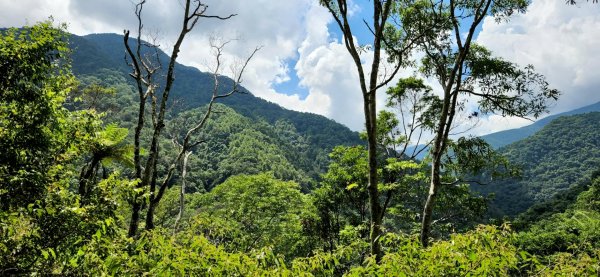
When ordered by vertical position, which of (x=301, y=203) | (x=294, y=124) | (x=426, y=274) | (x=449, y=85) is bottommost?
(x=301, y=203)

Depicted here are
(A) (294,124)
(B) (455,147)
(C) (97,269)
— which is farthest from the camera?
(A) (294,124)

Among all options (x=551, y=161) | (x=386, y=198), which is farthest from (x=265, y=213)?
(x=551, y=161)

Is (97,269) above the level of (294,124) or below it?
below

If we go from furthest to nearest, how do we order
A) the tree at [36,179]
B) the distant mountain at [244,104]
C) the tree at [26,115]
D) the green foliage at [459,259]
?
the distant mountain at [244,104]
the tree at [26,115]
the tree at [36,179]
the green foliage at [459,259]

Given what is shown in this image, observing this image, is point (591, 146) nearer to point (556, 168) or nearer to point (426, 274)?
point (556, 168)

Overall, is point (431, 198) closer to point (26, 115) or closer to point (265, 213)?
point (26, 115)

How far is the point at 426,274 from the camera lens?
11.6 feet

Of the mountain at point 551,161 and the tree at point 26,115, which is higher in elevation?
the tree at point 26,115

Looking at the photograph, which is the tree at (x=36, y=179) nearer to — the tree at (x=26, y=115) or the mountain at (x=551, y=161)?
the tree at (x=26, y=115)

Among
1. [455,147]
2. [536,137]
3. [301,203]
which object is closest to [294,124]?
[536,137]

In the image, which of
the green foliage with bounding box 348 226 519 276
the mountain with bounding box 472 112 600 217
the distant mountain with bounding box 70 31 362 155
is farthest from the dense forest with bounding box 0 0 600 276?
the distant mountain with bounding box 70 31 362 155

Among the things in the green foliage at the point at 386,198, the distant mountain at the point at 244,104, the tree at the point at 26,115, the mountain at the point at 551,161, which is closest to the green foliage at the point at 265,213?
the green foliage at the point at 386,198

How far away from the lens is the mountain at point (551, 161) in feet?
336

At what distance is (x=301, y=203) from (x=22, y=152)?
808 inches
